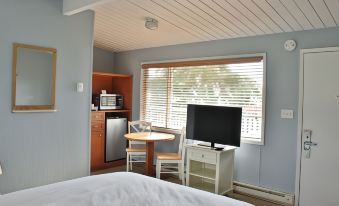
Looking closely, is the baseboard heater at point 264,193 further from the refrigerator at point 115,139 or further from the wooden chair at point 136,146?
the refrigerator at point 115,139

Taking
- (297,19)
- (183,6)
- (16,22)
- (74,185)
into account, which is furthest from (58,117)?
(297,19)

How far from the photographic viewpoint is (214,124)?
3896 mm

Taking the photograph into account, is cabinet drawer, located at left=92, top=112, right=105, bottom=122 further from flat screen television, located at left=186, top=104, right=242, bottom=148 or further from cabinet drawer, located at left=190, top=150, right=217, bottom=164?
cabinet drawer, located at left=190, top=150, right=217, bottom=164

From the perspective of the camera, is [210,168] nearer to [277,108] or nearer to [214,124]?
[214,124]

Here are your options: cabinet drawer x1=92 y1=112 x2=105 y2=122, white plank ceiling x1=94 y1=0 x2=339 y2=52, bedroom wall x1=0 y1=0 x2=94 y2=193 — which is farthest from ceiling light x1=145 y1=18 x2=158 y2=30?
cabinet drawer x1=92 y1=112 x2=105 y2=122

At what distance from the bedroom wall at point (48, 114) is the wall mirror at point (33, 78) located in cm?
6

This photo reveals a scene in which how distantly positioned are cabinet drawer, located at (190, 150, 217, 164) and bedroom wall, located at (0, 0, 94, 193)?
149 cm

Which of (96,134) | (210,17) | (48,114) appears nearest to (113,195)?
(48,114)

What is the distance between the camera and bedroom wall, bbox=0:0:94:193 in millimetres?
2863

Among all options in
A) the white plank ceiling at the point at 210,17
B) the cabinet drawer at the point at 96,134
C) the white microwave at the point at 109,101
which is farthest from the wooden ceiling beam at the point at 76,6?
the cabinet drawer at the point at 96,134

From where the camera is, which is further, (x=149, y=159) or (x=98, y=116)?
(x=98, y=116)

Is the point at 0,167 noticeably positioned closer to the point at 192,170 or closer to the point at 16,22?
the point at 16,22

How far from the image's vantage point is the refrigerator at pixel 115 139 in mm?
5098

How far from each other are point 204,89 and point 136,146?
1.85 m
